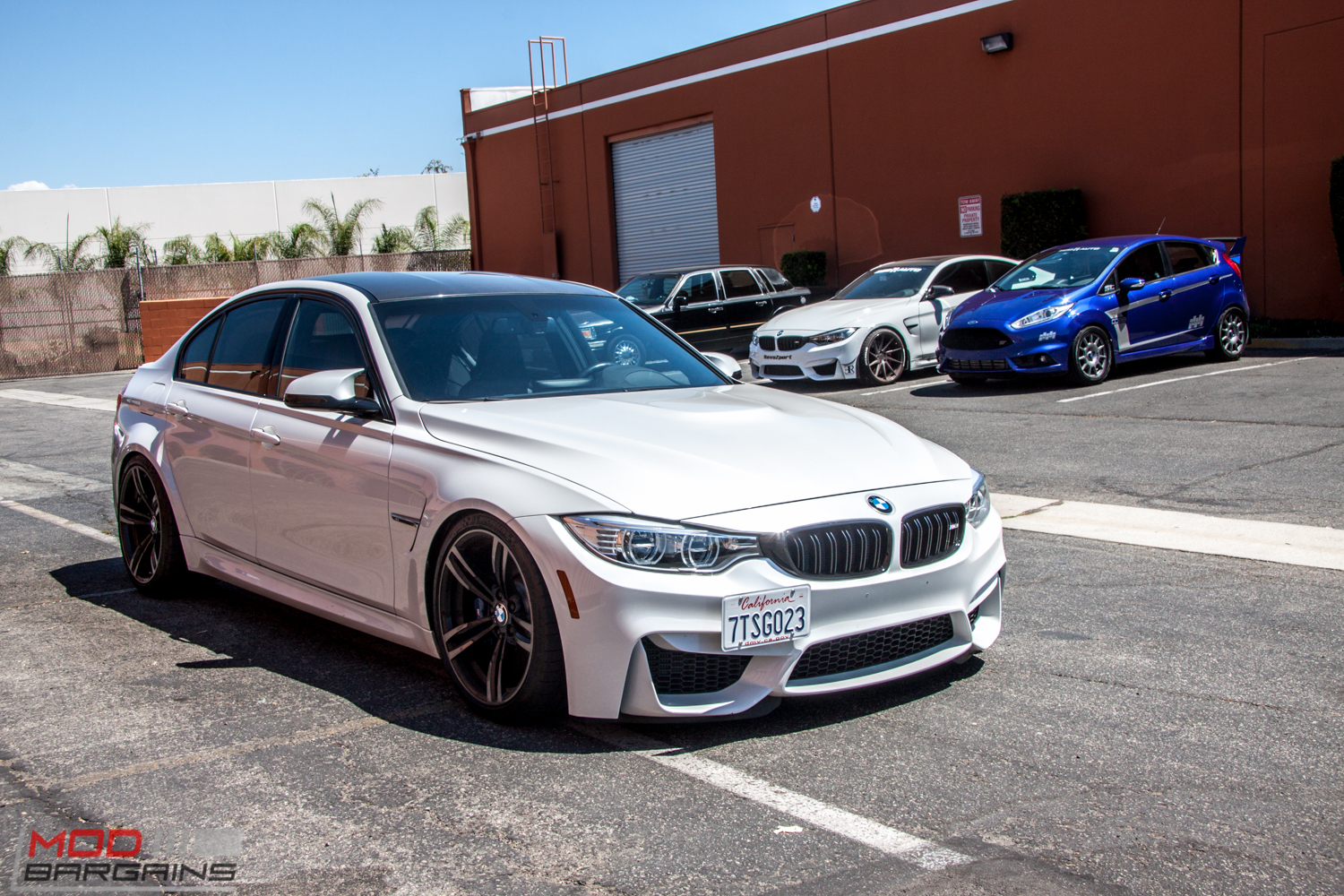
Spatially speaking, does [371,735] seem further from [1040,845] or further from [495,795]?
[1040,845]

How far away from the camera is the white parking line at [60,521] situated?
7.80 meters

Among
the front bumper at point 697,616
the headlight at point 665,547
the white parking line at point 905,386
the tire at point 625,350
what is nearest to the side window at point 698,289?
the white parking line at point 905,386

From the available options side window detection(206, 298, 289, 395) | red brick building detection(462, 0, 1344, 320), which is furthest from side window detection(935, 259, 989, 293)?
side window detection(206, 298, 289, 395)

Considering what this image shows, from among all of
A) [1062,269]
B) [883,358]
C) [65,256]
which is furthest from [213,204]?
[1062,269]

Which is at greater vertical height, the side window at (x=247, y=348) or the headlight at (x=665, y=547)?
the side window at (x=247, y=348)

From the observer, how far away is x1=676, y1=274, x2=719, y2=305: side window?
721 inches

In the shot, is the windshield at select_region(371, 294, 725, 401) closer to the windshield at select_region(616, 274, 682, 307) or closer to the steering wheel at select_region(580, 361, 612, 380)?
the steering wheel at select_region(580, 361, 612, 380)

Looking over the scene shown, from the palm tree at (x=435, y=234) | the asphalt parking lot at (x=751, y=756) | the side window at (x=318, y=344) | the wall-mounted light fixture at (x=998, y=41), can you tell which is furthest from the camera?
the palm tree at (x=435, y=234)

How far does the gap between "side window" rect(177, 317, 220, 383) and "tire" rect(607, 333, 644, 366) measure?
2.06m

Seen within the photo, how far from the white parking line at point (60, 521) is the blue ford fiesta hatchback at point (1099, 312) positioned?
922cm

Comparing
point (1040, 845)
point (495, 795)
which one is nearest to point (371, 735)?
point (495, 795)

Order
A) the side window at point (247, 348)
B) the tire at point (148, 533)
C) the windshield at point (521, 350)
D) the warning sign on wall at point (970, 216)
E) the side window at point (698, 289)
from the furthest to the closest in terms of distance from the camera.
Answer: the warning sign on wall at point (970, 216) → the side window at point (698, 289) → the tire at point (148, 533) → the side window at point (247, 348) → the windshield at point (521, 350)

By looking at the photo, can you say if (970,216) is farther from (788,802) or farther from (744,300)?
(788,802)

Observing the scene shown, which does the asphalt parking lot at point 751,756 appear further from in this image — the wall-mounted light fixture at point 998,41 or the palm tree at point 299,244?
the palm tree at point 299,244
